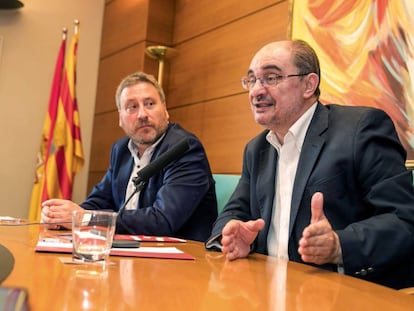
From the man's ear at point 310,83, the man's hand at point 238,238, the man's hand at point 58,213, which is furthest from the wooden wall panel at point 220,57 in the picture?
the man's hand at point 238,238

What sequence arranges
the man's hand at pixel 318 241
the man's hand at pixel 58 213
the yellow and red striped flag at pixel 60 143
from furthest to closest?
the yellow and red striped flag at pixel 60 143
the man's hand at pixel 58 213
the man's hand at pixel 318 241

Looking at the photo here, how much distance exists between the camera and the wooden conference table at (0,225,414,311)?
0.71 meters

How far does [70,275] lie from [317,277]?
0.50 meters

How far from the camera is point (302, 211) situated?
63.1 inches

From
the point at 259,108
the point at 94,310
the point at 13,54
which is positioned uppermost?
the point at 13,54

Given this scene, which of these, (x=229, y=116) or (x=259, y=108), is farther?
(x=229, y=116)

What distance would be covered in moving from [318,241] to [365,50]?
5.59ft

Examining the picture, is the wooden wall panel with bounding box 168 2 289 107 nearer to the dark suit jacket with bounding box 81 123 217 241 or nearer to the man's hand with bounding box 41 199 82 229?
the dark suit jacket with bounding box 81 123 217 241

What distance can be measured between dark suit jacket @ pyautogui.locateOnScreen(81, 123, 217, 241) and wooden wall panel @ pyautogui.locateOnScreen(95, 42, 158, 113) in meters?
1.72

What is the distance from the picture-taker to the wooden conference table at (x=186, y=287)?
0.71m

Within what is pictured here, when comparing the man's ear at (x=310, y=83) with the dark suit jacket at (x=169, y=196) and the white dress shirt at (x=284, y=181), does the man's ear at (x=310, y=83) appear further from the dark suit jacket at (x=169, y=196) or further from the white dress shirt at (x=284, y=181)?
the dark suit jacket at (x=169, y=196)

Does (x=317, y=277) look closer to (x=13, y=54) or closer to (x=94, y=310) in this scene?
(x=94, y=310)

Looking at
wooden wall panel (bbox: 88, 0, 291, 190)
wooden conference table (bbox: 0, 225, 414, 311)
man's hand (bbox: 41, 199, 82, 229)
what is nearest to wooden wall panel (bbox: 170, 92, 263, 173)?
wooden wall panel (bbox: 88, 0, 291, 190)

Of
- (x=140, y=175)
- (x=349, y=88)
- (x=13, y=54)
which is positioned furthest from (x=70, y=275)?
(x=13, y=54)
